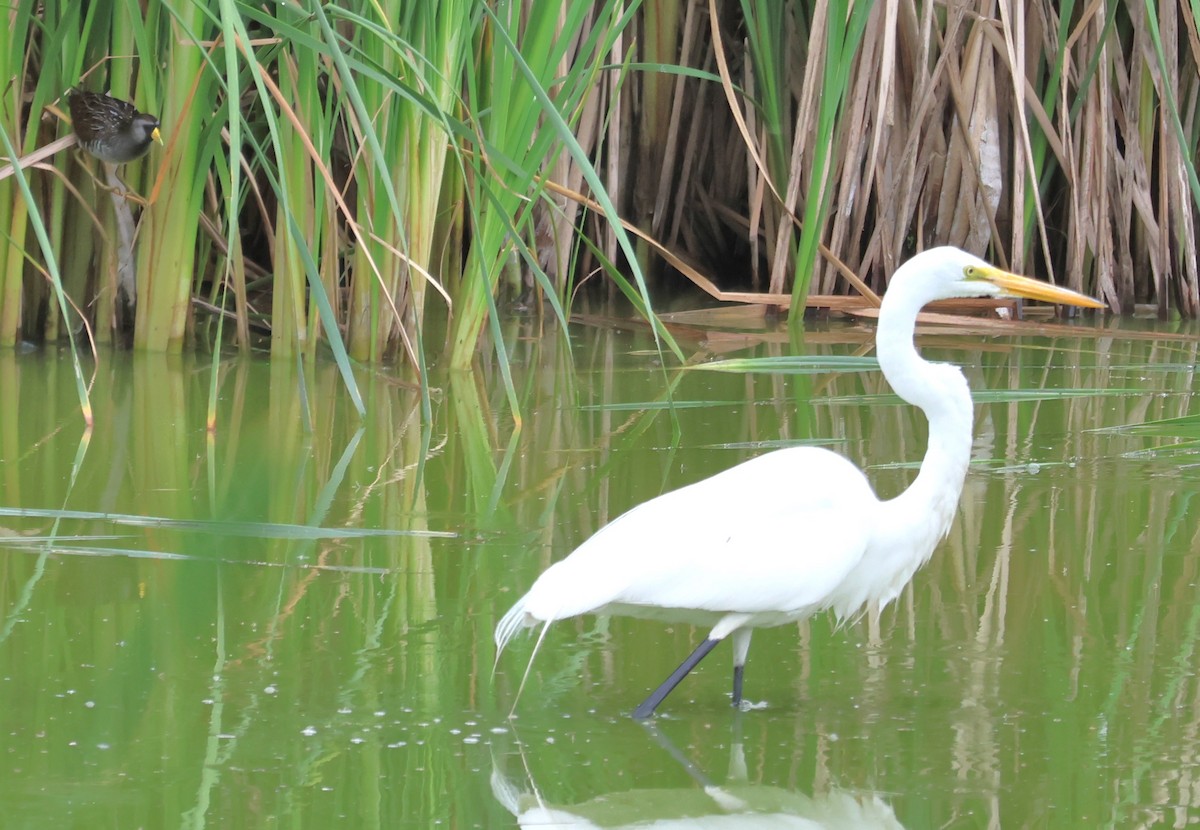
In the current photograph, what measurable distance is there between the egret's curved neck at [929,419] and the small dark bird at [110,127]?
2.85m

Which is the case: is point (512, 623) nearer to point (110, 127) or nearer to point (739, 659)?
point (739, 659)

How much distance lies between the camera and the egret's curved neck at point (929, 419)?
2.64 meters

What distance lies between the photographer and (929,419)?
2658 mm

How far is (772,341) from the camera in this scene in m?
5.88

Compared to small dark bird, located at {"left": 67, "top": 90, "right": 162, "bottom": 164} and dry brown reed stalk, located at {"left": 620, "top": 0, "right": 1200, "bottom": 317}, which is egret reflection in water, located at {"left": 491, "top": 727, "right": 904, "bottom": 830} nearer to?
small dark bird, located at {"left": 67, "top": 90, "right": 162, "bottom": 164}

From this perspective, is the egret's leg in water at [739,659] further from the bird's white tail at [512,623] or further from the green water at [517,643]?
the bird's white tail at [512,623]

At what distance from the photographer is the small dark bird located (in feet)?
15.4

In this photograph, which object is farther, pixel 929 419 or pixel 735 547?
pixel 929 419

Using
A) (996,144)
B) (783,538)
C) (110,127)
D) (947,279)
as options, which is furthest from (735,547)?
(996,144)

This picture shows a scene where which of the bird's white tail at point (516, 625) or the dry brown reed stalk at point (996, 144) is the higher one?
the dry brown reed stalk at point (996, 144)

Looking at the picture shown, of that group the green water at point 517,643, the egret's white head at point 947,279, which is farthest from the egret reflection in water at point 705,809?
Answer: the egret's white head at point 947,279

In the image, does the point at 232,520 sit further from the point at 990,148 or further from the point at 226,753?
the point at 990,148

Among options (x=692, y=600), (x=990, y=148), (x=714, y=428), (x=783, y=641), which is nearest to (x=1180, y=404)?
(x=714, y=428)

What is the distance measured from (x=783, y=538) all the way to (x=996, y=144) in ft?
14.0
